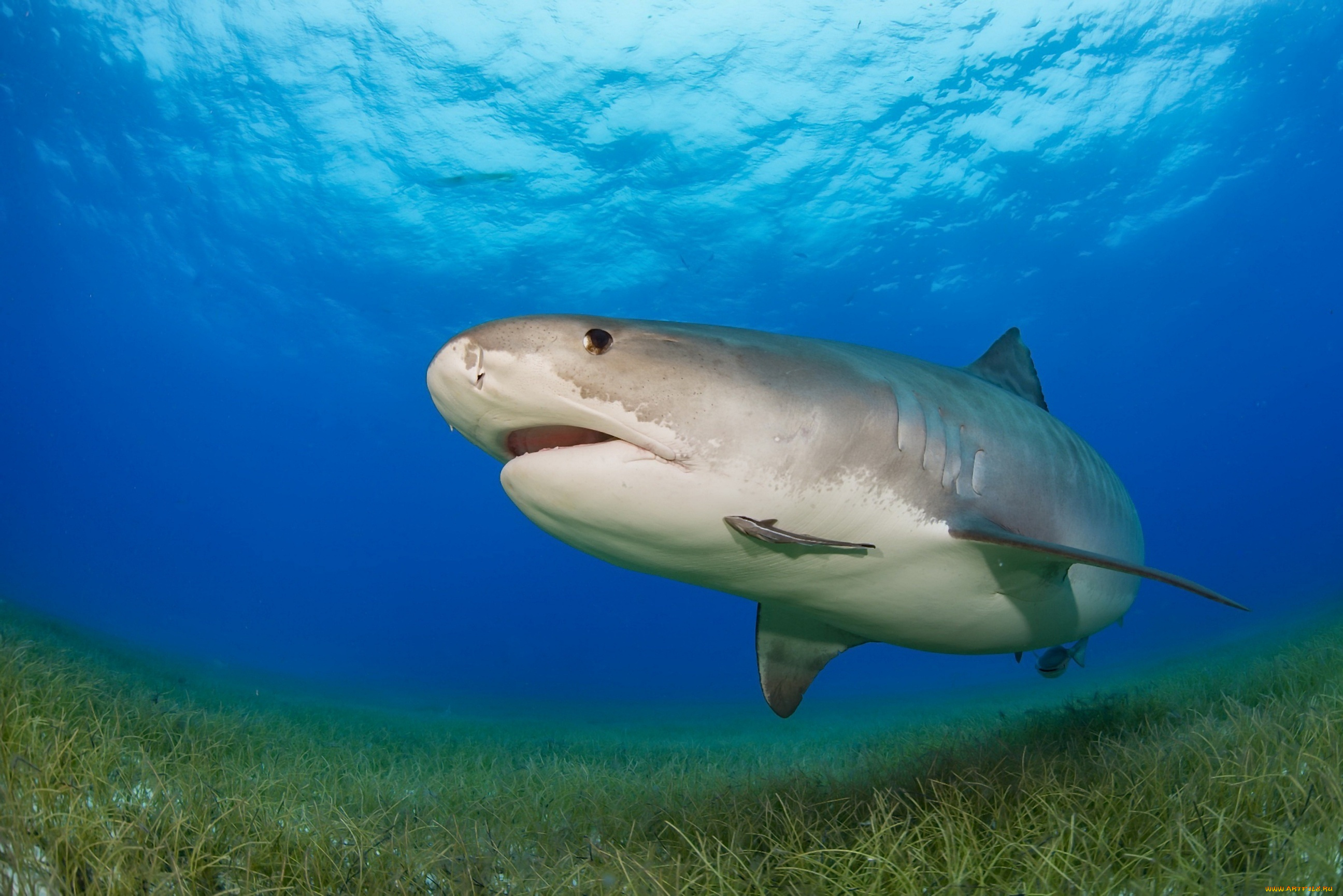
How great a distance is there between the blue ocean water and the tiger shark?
60.5 ft

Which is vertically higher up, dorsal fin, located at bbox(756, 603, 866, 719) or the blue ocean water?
the blue ocean water

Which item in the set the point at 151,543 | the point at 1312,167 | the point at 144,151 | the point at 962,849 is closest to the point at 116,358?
the point at 144,151

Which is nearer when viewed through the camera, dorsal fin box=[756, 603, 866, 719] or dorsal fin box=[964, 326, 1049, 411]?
dorsal fin box=[756, 603, 866, 719]

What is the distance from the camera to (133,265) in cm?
3058

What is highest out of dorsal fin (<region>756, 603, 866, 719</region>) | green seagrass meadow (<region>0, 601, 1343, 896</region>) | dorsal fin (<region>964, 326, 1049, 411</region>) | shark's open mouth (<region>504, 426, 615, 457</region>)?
dorsal fin (<region>964, 326, 1049, 411</region>)

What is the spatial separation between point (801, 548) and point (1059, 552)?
946 mm

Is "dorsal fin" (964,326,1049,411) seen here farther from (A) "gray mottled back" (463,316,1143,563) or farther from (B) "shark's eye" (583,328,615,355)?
(B) "shark's eye" (583,328,615,355)

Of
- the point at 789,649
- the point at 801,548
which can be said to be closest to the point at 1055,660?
the point at 789,649

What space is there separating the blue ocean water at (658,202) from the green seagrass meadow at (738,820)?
756 inches

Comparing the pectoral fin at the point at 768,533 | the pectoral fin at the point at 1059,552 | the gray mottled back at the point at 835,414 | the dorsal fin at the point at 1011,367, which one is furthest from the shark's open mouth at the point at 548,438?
the dorsal fin at the point at 1011,367

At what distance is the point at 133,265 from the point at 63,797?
39.2 meters

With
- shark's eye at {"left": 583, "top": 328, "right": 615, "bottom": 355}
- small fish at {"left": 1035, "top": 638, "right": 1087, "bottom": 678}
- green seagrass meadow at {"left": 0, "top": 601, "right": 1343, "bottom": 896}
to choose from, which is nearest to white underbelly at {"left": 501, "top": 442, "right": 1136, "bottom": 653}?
shark's eye at {"left": 583, "top": 328, "right": 615, "bottom": 355}

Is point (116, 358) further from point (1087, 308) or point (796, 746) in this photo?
point (1087, 308)

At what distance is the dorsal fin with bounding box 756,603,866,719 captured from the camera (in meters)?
3.48
